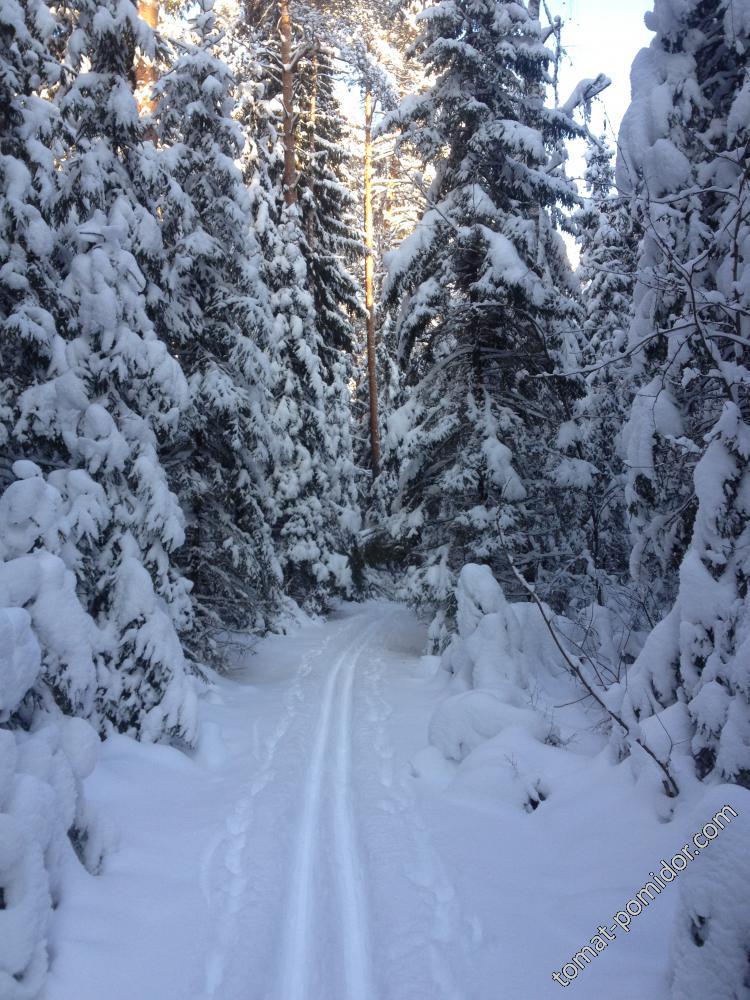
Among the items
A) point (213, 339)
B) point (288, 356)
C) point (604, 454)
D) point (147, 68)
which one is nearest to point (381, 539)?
point (288, 356)

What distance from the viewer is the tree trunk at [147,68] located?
11445 mm

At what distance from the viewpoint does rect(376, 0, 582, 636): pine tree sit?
12.3 m

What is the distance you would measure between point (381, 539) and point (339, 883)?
45.4 feet

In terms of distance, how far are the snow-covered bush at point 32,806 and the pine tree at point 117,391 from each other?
2.05 meters

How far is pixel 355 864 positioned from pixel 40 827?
2771 millimetres

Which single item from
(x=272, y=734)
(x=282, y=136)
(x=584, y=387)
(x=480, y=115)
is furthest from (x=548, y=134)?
(x=272, y=734)

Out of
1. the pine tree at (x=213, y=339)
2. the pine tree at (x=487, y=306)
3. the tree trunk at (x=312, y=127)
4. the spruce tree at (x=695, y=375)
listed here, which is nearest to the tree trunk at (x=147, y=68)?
the pine tree at (x=213, y=339)

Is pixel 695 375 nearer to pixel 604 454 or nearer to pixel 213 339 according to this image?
pixel 604 454

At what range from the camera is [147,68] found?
550 inches

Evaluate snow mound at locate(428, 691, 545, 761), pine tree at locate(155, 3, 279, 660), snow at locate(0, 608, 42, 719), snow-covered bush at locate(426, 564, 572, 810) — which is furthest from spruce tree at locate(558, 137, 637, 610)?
snow at locate(0, 608, 42, 719)

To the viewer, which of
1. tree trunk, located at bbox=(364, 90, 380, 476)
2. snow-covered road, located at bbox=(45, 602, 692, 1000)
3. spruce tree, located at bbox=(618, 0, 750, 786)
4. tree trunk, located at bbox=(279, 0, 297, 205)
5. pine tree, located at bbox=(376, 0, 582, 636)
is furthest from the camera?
tree trunk, located at bbox=(364, 90, 380, 476)

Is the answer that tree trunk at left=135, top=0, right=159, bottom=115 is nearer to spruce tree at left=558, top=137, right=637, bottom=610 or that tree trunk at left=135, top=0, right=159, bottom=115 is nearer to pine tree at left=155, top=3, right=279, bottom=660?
pine tree at left=155, top=3, right=279, bottom=660

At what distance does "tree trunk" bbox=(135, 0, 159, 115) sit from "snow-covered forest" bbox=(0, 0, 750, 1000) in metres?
0.09

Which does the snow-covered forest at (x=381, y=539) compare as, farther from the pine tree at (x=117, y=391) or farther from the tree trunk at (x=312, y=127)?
the tree trunk at (x=312, y=127)
